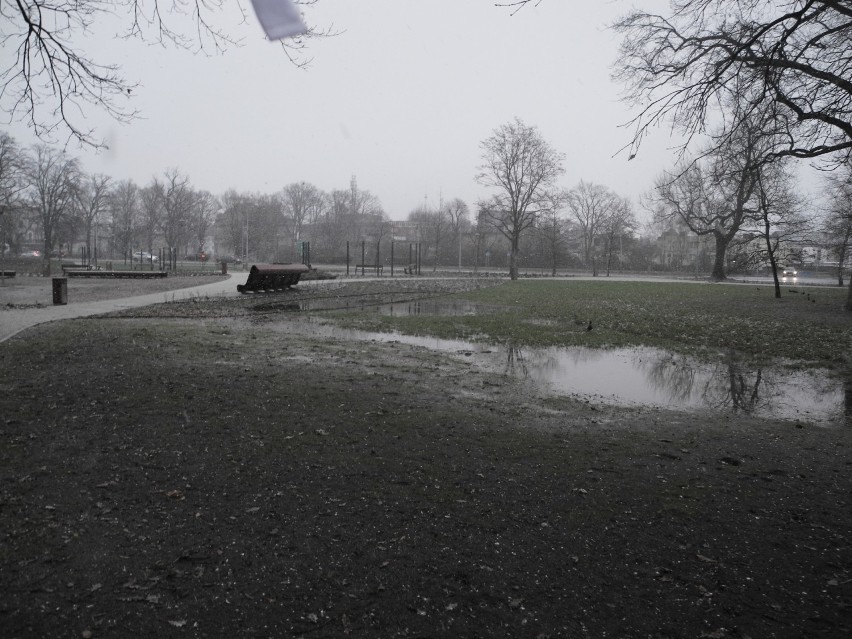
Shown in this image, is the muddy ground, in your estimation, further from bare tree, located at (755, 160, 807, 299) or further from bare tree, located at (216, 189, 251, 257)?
bare tree, located at (216, 189, 251, 257)

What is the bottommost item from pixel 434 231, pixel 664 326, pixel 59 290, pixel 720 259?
pixel 664 326

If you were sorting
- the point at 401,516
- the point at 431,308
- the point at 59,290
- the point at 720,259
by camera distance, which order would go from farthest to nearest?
the point at 720,259 < the point at 431,308 < the point at 59,290 < the point at 401,516

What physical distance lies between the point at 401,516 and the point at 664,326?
1212 centimetres

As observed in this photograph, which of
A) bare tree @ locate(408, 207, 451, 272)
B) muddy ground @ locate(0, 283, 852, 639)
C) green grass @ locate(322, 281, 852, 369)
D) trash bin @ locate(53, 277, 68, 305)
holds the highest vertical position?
bare tree @ locate(408, 207, 451, 272)

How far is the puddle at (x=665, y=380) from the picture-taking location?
275 inches

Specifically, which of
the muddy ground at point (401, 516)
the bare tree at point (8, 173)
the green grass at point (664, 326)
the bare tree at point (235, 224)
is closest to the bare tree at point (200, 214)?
the bare tree at point (235, 224)

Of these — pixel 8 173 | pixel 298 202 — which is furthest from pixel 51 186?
pixel 298 202

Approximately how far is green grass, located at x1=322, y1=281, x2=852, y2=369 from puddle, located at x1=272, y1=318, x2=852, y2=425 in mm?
1002

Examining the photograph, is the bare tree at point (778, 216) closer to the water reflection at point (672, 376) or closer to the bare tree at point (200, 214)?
the water reflection at point (672, 376)

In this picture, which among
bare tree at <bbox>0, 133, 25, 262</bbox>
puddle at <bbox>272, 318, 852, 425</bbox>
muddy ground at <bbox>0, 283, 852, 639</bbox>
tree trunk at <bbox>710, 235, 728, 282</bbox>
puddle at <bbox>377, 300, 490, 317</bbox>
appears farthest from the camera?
tree trunk at <bbox>710, 235, 728, 282</bbox>

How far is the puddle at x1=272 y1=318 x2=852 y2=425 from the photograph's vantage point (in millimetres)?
6973

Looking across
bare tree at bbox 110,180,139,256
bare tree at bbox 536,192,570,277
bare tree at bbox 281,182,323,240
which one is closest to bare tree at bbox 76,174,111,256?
bare tree at bbox 110,180,139,256

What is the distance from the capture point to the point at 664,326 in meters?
13.9

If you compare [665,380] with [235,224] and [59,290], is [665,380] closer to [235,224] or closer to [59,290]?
[59,290]
